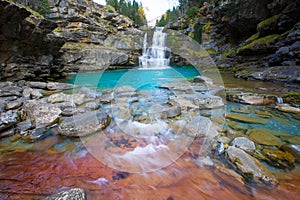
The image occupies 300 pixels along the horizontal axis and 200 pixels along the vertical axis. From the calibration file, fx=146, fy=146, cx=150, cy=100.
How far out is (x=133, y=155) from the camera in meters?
2.20

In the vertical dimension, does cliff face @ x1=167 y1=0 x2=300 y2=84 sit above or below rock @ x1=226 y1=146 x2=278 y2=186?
above

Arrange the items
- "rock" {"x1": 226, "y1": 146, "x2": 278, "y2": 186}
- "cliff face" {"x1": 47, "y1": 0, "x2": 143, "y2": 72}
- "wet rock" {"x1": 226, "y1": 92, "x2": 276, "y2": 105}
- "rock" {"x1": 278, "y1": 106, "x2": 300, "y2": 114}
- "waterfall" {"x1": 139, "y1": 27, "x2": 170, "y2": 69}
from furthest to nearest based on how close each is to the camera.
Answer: "waterfall" {"x1": 139, "y1": 27, "x2": 170, "y2": 69}
"cliff face" {"x1": 47, "y1": 0, "x2": 143, "y2": 72}
"wet rock" {"x1": 226, "y1": 92, "x2": 276, "y2": 105}
"rock" {"x1": 278, "y1": 106, "x2": 300, "y2": 114}
"rock" {"x1": 226, "y1": 146, "x2": 278, "y2": 186}

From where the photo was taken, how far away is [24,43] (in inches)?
293

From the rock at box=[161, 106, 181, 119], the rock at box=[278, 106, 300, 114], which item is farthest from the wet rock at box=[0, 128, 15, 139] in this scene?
the rock at box=[278, 106, 300, 114]

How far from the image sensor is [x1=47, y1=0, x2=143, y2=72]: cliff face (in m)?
16.1

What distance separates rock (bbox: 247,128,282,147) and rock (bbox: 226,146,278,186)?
2.26 ft

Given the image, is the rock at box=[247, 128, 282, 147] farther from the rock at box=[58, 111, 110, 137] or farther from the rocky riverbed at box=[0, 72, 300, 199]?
the rock at box=[58, 111, 110, 137]

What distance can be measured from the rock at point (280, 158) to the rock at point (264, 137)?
252 millimetres

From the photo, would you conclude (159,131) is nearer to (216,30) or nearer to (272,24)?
(272,24)

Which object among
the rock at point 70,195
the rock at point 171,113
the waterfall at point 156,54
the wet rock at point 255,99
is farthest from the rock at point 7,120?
the waterfall at point 156,54

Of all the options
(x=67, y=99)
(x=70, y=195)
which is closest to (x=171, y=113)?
(x=70, y=195)

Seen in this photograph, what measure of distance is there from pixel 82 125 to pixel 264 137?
3.21 meters

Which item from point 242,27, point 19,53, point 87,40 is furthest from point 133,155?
point 87,40

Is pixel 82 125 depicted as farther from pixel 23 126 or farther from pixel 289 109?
pixel 289 109
